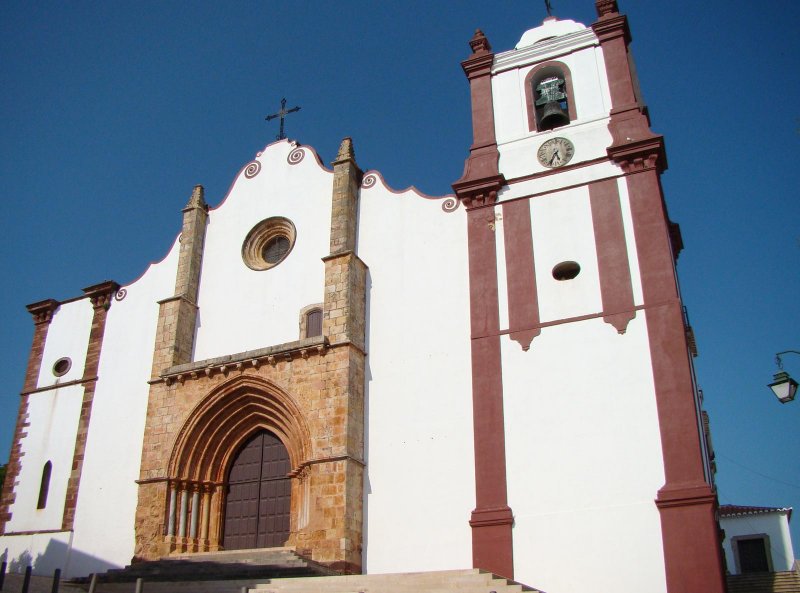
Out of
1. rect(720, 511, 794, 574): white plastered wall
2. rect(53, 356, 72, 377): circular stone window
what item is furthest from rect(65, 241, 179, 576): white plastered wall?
rect(720, 511, 794, 574): white plastered wall

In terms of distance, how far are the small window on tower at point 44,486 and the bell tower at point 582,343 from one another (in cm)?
1128

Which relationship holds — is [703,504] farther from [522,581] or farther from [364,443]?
[364,443]

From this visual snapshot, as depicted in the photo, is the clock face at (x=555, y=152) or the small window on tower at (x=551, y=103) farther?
the small window on tower at (x=551, y=103)

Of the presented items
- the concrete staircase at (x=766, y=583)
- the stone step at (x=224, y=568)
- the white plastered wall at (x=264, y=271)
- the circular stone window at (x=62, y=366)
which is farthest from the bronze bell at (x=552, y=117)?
the concrete staircase at (x=766, y=583)

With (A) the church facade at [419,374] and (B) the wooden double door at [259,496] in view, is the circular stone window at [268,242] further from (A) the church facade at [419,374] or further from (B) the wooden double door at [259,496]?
(B) the wooden double door at [259,496]

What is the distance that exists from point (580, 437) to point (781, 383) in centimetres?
382

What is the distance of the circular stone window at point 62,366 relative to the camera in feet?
70.8

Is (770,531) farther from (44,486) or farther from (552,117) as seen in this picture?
Result: (44,486)

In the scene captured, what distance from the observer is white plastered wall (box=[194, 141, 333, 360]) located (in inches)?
750

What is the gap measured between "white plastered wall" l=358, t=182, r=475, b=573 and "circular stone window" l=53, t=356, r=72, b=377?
8.77 meters

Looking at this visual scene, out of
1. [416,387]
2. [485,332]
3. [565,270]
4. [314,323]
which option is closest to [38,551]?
[314,323]

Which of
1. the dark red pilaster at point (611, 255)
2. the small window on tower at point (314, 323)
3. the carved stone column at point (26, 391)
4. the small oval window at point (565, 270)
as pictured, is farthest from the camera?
the carved stone column at point (26, 391)

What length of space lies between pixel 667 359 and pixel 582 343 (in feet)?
5.22

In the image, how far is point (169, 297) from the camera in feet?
66.9
